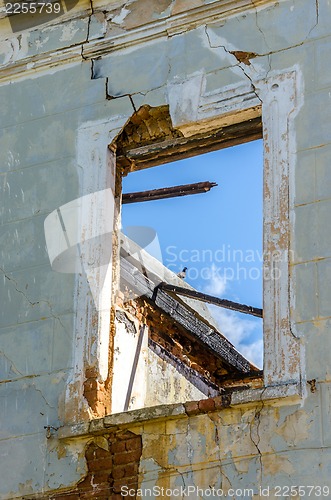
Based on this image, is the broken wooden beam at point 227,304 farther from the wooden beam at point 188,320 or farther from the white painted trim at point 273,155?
the white painted trim at point 273,155

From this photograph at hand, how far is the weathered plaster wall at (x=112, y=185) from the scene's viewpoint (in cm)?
797

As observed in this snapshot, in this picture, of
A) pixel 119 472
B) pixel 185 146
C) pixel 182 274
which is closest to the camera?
pixel 119 472

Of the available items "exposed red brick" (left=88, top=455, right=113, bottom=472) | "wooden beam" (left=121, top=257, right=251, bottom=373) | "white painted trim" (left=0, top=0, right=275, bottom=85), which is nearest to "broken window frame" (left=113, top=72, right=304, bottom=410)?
"white painted trim" (left=0, top=0, right=275, bottom=85)

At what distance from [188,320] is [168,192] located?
1.50 m

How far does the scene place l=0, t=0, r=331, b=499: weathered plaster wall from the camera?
314 inches

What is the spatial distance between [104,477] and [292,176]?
2265mm

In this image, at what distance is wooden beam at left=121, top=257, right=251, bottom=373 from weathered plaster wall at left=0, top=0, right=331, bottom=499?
228cm

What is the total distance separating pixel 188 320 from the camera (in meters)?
12.0

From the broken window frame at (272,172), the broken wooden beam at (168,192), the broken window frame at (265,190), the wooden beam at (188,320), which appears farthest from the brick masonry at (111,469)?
the wooden beam at (188,320)

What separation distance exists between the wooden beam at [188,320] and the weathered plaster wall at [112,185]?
89.9 inches

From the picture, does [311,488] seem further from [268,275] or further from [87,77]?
[87,77]

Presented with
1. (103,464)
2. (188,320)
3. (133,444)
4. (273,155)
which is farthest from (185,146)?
(188,320)

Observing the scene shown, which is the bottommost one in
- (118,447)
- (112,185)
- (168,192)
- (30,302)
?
(118,447)

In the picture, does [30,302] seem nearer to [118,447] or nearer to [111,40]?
[118,447]
